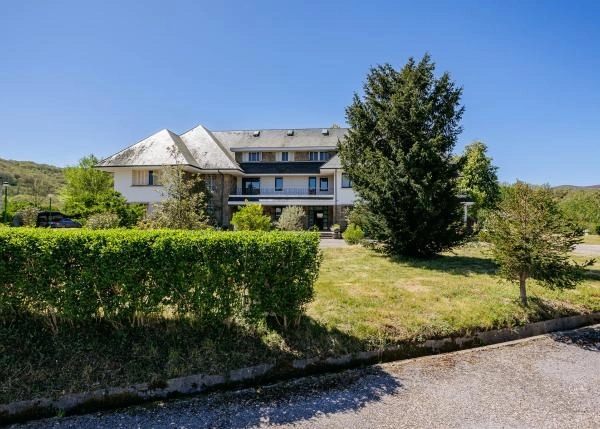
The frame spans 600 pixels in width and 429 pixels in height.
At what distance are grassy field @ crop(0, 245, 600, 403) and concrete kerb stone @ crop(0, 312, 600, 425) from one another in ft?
0.38

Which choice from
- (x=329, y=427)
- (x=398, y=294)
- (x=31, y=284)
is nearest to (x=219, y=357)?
(x=329, y=427)

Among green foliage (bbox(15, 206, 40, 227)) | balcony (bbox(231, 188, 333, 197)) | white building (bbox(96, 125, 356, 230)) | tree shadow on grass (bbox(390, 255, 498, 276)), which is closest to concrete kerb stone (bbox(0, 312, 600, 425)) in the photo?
tree shadow on grass (bbox(390, 255, 498, 276))

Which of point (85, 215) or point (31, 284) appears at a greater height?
point (85, 215)

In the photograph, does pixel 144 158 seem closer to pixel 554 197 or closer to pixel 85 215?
pixel 85 215

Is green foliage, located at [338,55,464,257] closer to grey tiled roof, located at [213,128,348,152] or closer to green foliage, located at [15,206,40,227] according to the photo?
grey tiled roof, located at [213,128,348,152]

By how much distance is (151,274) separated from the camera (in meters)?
5.62

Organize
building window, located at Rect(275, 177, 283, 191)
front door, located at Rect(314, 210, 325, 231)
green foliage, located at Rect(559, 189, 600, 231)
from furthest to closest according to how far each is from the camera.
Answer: green foliage, located at Rect(559, 189, 600, 231) < building window, located at Rect(275, 177, 283, 191) < front door, located at Rect(314, 210, 325, 231)

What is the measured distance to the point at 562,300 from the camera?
29.0 feet

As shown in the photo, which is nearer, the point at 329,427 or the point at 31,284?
the point at 329,427

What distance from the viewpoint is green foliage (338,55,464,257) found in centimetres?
1370

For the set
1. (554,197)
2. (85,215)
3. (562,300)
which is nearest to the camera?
(554,197)

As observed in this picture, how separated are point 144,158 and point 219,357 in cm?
2694

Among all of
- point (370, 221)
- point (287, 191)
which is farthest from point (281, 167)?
point (370, 221)

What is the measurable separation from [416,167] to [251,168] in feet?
75.7
